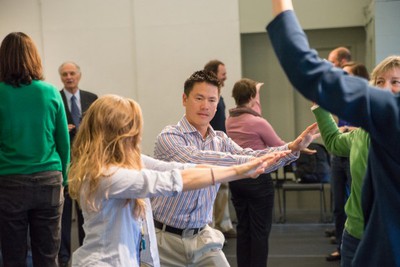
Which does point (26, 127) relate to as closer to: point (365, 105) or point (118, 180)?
point (118, 180)

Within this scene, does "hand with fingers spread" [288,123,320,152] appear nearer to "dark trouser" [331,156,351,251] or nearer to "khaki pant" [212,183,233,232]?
"dark trouser" [331,156,351,251]

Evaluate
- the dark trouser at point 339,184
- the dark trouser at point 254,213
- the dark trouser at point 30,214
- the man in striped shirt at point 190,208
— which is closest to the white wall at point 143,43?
the dark trouser at point 339,184

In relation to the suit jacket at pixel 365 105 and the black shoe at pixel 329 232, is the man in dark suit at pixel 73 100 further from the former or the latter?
the suit jacket at pixel 365 105

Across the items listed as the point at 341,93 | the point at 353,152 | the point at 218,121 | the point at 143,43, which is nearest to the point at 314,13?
the point at 143,43

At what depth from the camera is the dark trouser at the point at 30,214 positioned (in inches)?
147

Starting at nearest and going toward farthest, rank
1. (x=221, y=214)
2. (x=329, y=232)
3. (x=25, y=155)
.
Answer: (x=25, y=155), (x=329, y=232), (x=221, y=214)

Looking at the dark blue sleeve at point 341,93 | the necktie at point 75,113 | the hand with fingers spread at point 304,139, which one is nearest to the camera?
the dark blue sleeve at point 341,93

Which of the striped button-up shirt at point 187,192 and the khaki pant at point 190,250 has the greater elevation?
the striped button-up shirt at point 187,192

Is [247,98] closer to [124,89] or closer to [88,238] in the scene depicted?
[88,238]

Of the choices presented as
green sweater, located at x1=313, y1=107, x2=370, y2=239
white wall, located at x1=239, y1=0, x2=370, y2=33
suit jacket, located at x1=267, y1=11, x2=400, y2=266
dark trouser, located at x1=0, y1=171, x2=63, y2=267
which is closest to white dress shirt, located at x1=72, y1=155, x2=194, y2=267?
green sweater, located at x1=313, y1=107, x2=370, y2=239

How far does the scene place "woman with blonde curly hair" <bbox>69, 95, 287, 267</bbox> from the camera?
2.30m

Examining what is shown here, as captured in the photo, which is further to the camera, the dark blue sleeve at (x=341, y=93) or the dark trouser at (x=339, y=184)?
the dark trouser at (x=339, y=184)

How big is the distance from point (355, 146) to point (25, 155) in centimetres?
203

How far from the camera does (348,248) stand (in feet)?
8.55
